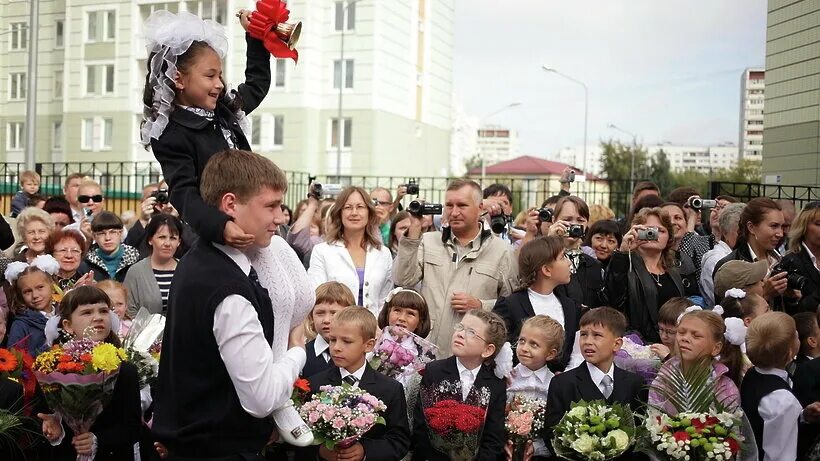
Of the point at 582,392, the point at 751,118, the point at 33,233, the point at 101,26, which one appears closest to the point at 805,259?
the point at 582,392

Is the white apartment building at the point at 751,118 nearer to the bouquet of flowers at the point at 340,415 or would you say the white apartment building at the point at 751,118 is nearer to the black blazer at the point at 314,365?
the black blazer at the point at 314,365

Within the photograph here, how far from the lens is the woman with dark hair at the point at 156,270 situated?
22.6ft

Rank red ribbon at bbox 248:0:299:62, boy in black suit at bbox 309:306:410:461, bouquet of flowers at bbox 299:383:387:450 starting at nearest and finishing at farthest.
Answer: red ribbon at bbox 248:0:299:62
bouquet of flowers at bbox 299:383:387:450
boy in black suit at bbox 309:306:410:461

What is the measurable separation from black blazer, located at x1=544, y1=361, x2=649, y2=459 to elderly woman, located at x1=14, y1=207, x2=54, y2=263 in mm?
4630

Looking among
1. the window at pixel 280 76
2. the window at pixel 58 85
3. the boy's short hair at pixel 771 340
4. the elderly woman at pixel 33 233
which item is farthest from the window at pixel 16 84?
the boy's short hair at pixel 771 340

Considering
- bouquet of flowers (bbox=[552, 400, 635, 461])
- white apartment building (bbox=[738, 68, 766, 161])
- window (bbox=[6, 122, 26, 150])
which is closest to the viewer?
A: bouquet of flowers (bbox=[552, 400, 635, 461])

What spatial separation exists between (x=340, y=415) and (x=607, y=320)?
1955mm

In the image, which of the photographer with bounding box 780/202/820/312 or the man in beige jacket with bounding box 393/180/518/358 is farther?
the photographer with bounding box 780/202/820/312

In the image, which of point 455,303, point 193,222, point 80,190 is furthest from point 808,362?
point 80,190

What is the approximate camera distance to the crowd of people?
3.02 metres

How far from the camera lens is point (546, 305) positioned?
19.8 feet

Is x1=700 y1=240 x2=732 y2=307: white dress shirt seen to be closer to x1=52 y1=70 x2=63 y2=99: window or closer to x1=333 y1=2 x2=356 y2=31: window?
x1=333 y1=2 x2=356 y2=31: window

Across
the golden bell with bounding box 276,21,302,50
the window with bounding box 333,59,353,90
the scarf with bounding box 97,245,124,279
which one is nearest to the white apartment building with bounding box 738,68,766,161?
the window with bounding box 333,59,353,90

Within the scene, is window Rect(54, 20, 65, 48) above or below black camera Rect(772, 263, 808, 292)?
above
